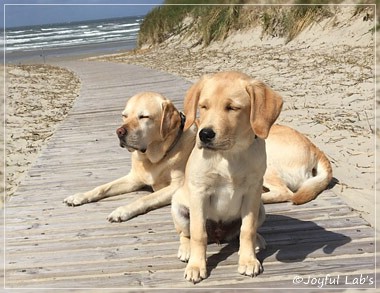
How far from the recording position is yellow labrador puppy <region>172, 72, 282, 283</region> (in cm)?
272

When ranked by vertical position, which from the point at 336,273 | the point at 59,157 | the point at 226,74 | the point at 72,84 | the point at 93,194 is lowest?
the point at 72,84

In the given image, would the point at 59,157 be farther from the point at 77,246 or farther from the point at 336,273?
the point at 336,273

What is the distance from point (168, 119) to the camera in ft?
13.9

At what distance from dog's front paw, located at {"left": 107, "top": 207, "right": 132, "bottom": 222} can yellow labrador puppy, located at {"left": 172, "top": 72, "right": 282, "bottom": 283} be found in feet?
3.19

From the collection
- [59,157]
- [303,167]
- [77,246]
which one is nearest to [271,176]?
[303,167]

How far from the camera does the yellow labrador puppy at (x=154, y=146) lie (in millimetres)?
4125

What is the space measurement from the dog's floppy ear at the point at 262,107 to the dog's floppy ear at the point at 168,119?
1501mm

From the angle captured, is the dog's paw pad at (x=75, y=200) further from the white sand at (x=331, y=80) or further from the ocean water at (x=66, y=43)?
the ocean water at (x=66, y=43)

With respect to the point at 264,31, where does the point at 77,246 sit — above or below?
above

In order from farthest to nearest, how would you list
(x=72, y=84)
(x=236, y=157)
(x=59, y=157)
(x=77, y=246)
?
(x=72, y=84) < (x=59, y=157) < (x=77, y=246) < (x=236, y=157)

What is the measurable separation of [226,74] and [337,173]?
248cm

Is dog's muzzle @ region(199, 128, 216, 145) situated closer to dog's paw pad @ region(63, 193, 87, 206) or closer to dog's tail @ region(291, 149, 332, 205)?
dog's tail @ region(291, 149, 332, 205)

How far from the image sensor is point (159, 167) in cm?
431

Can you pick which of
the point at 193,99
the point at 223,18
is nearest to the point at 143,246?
the point at 193,99
